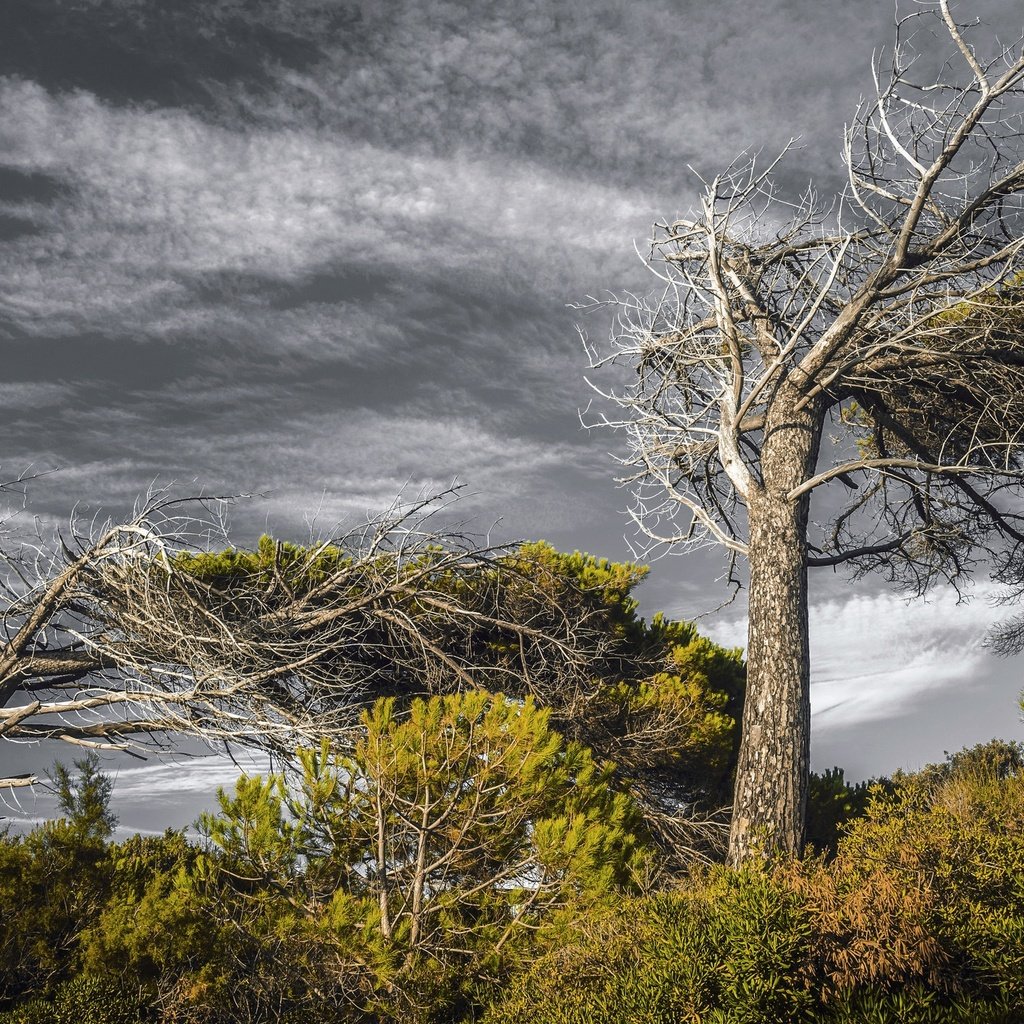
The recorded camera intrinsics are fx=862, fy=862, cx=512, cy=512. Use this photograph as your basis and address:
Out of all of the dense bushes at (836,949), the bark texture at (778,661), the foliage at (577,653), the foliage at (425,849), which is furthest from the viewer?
the foliage at (577,653)

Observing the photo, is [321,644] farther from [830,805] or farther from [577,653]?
[830,805]

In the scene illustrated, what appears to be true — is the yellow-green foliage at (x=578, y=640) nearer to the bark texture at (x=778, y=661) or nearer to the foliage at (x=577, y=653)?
the foliage at (x=577, y=653)

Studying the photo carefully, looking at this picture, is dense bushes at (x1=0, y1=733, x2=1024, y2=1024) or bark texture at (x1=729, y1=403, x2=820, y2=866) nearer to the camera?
dense bushes at (x1=0, y1=733, x2=1024, y2=1024)

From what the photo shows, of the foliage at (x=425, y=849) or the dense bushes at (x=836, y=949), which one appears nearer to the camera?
the dense bushes at (x=836, y=949)

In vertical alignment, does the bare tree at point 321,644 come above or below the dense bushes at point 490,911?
above

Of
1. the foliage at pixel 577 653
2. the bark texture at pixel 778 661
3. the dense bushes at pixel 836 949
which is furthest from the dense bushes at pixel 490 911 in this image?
the foliage at pixel 577 653

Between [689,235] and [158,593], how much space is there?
25.0ft

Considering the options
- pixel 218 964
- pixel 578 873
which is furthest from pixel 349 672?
pixel 578 873

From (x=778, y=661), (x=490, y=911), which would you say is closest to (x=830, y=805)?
(x=778, y=661)

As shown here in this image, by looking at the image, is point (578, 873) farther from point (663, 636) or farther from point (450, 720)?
point (663, 636)

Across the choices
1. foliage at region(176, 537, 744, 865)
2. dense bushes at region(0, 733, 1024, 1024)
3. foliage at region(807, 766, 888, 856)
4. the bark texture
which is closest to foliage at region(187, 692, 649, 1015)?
dense bushes at region(0, 733, 1024, 1024)

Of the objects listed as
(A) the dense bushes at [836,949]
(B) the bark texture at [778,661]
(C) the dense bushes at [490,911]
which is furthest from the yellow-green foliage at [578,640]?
(A) the dense bushes at [836,949]

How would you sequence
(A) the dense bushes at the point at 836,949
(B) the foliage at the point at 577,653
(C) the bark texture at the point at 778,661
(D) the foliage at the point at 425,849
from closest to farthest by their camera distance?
(A) the dense bushes at the point at 836,949, (D) the foliage at the point at 425,849, (C) the bark texture at the point at 778,661, (B) the foliage at the point at 577,653

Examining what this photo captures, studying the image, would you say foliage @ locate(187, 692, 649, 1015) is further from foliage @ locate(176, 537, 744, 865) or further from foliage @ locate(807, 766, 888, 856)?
foliage @ locate(807, 766, 888, 856)
